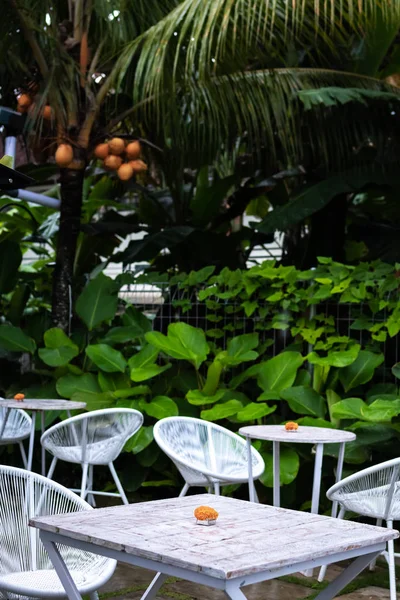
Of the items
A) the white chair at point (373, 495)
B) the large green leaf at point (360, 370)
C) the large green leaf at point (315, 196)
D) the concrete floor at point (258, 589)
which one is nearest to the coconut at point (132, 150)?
the large green leaf at point (315, 196)

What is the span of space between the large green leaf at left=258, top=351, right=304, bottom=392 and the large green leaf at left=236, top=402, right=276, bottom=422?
28 cm

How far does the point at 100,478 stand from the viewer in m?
7.03

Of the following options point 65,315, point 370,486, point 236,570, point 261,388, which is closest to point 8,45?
point 65,315

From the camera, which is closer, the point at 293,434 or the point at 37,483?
the point at 37,483

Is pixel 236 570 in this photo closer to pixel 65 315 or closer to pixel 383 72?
pixel 65 315

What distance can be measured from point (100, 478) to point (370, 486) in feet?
10.9

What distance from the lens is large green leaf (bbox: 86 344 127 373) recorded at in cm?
651

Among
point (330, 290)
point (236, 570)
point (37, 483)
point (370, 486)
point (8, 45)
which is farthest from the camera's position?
point (8, 45)

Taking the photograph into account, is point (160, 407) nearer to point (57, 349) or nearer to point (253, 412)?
point (253, 412)

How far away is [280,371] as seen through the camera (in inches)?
240

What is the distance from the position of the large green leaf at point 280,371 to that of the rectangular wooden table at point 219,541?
308 cm

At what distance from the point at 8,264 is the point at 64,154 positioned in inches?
53.6

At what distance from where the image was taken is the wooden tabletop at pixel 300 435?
4.44 m

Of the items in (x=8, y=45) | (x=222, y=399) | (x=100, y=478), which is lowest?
(x=100, y=478)
